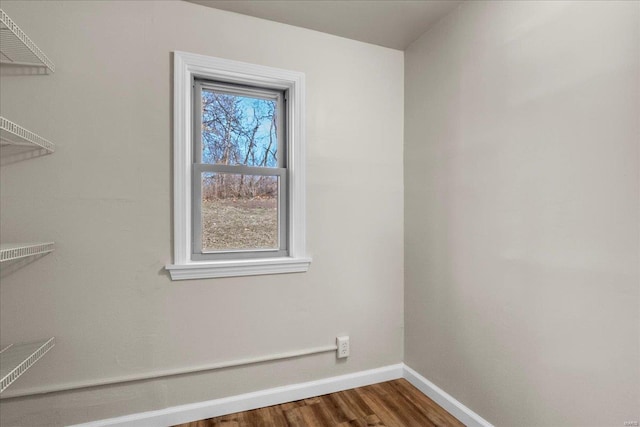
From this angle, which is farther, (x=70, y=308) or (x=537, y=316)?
(x=70, y=308)

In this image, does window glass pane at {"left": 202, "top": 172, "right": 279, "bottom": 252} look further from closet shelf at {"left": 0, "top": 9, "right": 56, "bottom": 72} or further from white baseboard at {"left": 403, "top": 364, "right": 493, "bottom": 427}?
white baseboard at {"left": 403, "top": 364, "right": 493, "bottom": 427}

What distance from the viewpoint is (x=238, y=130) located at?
2080 millimetres

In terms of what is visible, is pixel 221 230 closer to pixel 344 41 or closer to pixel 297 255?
pixel 297 255

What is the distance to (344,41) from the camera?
2.17 m

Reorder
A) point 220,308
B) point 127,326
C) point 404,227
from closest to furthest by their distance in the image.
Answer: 1. point 127,326
2. point 220,308
3. point 404,227

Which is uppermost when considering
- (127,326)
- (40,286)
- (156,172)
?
(156,172)

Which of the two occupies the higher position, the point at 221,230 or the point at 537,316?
the point at 221,230

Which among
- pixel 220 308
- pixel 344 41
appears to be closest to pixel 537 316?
pixel 220 308

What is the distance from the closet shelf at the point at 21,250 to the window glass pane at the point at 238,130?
2.92ft

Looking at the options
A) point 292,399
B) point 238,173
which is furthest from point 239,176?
point 292,399

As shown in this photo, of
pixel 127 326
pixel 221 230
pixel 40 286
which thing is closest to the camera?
pixel 40 286

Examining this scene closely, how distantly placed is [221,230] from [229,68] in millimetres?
966

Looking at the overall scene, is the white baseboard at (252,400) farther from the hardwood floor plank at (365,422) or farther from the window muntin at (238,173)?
the window muntin at (238,173)

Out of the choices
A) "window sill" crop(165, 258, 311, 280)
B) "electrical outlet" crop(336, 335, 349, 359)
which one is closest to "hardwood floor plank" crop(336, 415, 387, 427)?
"electrical outlet" crop(336, 335, 349, 359)
